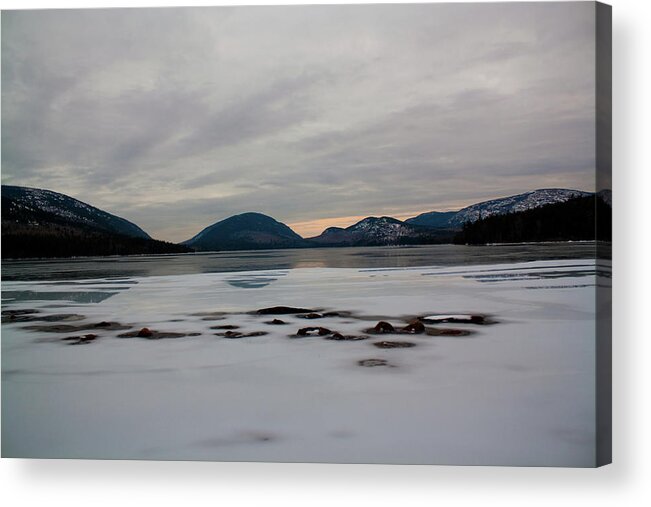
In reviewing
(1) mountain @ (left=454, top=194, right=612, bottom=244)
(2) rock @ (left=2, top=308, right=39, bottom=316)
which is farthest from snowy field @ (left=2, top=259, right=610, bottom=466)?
(1) mountain @ (left=454, top=194, right=612, bottom=244)

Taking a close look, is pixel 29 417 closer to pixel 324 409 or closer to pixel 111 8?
pixel 324 409

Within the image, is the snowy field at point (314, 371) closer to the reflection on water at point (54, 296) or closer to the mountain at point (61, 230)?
the reflection on water at point (54, 296)

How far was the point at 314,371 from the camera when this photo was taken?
336 centimetres

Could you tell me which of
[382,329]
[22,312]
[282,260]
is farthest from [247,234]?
[22,312]

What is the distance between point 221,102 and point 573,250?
225cm

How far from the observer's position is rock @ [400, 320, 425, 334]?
3.38 m

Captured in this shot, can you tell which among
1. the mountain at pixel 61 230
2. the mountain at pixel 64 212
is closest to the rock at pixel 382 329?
the mountain at pixel 61 230

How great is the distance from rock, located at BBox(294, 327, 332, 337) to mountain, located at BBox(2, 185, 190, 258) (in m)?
0.91

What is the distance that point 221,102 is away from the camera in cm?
355

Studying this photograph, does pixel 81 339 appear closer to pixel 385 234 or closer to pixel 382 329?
pixel 382 329

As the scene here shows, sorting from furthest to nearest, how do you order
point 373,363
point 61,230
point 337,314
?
point 61,230 → point 337,314 → point 373,363

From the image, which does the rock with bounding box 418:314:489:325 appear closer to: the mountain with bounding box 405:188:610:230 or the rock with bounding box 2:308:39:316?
the mountain with bounding box 405:188:610:230

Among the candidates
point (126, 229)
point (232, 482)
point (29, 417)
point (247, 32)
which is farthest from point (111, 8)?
point (232, 482)

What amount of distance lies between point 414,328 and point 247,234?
1.14m
